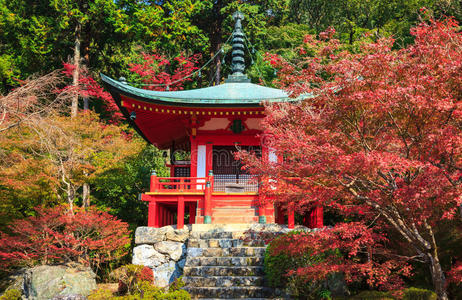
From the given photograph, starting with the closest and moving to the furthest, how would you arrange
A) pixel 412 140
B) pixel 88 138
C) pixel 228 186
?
pixel 412 140, pixel 228 186, pixel 88 138

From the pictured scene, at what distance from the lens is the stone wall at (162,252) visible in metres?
8.83

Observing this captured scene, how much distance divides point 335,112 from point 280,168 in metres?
1.22

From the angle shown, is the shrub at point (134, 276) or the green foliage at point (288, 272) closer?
the green foliage at point (288, 272)

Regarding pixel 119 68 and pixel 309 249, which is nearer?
pixel 309 249

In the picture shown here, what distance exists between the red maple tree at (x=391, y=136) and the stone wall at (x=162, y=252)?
4.12 metres

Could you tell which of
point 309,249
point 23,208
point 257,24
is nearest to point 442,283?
point 309,249

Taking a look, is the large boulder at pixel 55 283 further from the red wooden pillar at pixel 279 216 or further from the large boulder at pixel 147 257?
the red wooden pillar at pixel 279 216

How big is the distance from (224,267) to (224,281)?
1.41ft

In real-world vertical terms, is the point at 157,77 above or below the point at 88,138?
above

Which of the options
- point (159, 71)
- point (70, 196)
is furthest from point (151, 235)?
point (159, 71)

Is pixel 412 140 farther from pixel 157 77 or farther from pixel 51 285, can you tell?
pixel 157 77

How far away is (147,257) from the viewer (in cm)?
893

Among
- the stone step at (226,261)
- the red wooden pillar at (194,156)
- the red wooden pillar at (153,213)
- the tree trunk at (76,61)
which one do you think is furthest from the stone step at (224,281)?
the tree trunk at (76,61)

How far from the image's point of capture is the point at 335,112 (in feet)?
16.5
